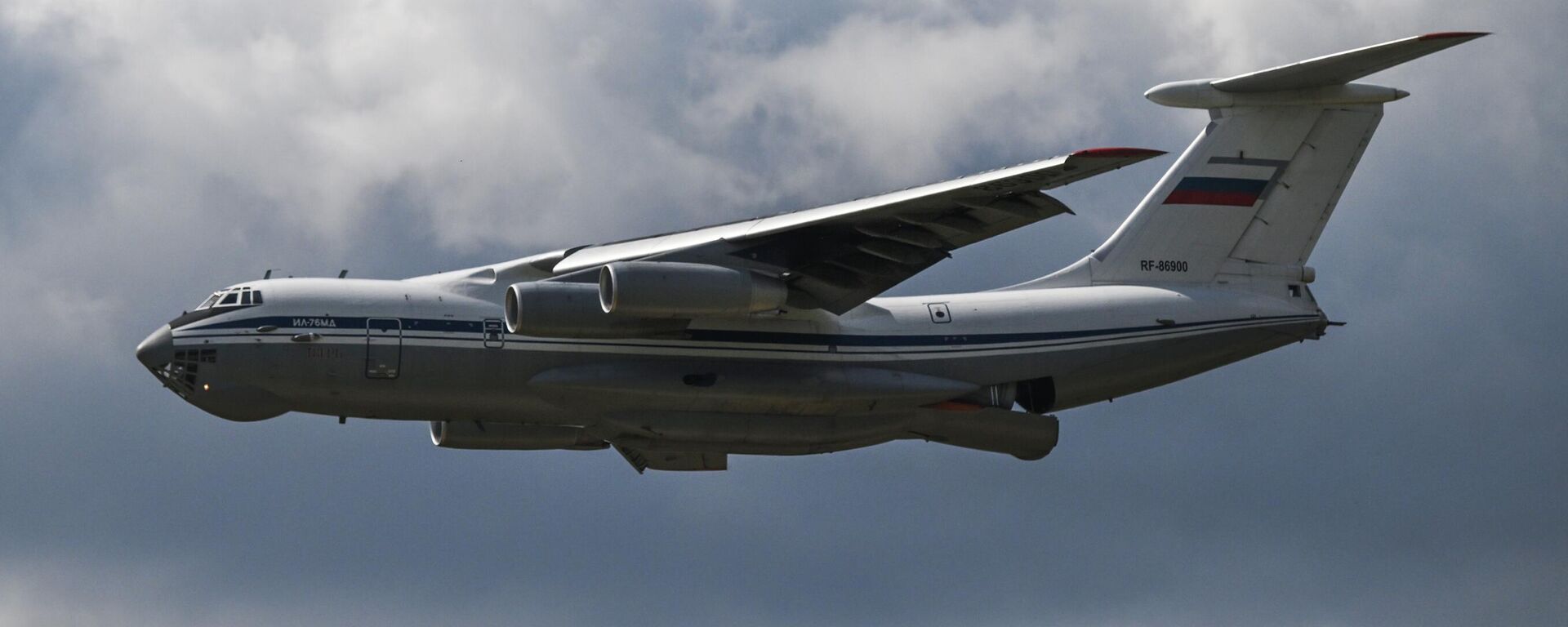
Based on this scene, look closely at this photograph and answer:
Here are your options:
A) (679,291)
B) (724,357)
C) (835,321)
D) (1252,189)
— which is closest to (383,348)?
(679,291)

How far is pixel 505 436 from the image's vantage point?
15547 mm

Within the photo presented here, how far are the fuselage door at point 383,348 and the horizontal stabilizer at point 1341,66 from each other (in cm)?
610

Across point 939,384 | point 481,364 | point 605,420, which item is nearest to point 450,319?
point 481,364

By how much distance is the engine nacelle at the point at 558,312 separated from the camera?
44.1ft

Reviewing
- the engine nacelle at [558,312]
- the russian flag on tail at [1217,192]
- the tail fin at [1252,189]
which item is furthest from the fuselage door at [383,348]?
the russian flag on tail at [1217,192]

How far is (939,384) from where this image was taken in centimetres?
1477

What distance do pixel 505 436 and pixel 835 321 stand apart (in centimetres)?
269

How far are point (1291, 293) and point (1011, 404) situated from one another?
7.64ft

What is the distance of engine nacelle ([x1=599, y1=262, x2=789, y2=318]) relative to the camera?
13.3 meters

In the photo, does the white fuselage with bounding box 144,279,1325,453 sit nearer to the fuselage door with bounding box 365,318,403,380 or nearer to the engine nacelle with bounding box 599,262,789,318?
the fuselage door with bounding box 365,318,403,380

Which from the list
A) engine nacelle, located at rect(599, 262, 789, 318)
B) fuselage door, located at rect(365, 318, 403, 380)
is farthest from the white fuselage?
engine nacelle, located at rect(599, 262, 789, 318)

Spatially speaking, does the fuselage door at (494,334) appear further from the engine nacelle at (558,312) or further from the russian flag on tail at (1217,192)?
the russian flag on tail at (1217,192)

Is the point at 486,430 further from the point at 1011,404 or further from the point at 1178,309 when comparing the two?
the point at 1178,309

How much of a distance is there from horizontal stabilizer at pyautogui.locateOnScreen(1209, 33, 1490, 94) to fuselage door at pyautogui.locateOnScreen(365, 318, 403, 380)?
6101 millimetres
